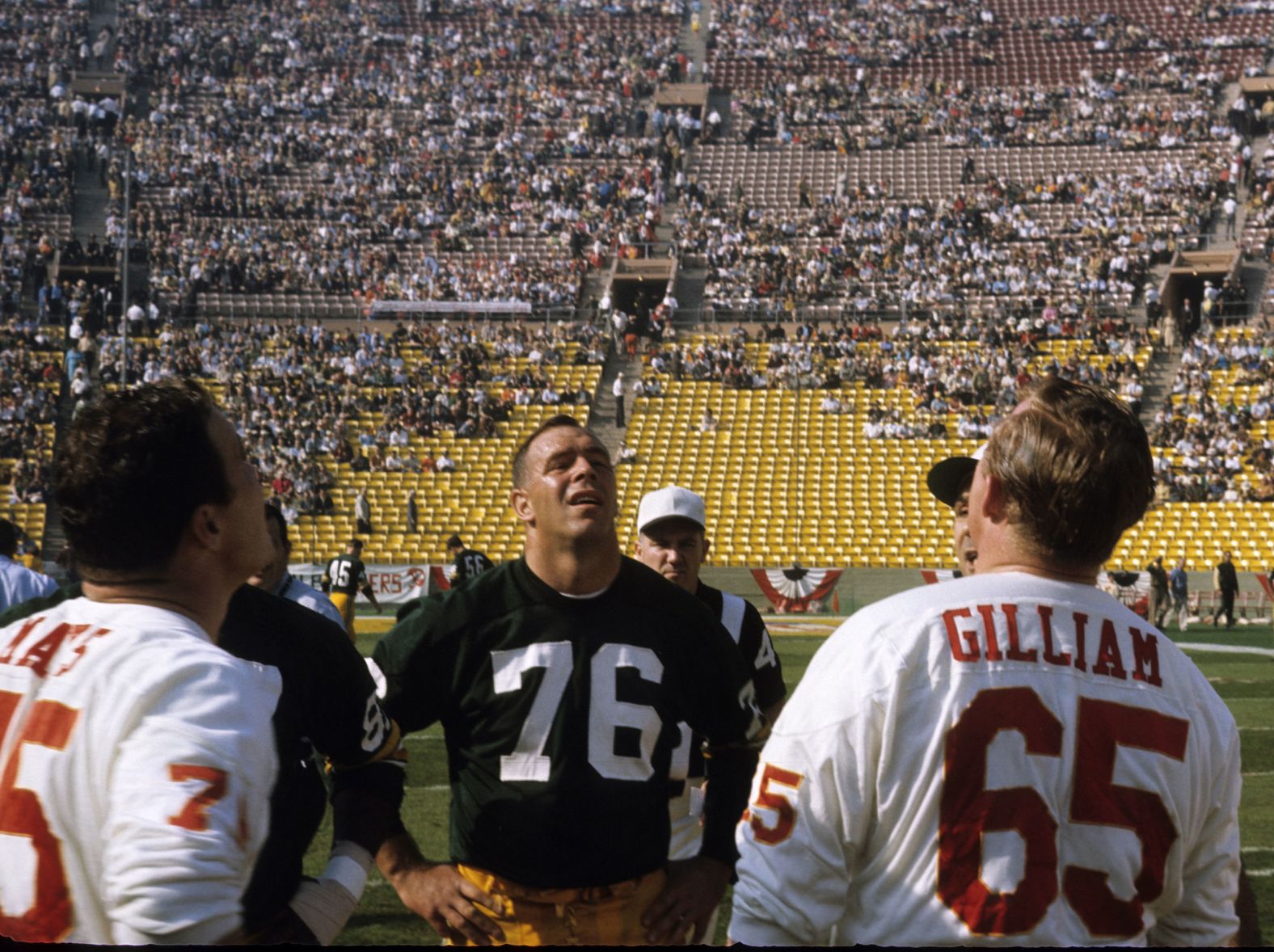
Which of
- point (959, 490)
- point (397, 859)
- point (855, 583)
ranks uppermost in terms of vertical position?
point (959, 490)

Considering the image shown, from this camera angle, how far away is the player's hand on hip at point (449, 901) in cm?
380

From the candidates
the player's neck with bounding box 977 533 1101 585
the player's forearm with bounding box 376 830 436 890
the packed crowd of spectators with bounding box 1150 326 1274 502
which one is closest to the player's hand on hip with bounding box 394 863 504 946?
the player's forearm with bounding box 376 830 436 890

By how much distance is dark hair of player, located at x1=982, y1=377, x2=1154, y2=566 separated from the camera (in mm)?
2572

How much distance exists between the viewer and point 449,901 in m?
3.83

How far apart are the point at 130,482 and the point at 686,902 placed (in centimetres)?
206

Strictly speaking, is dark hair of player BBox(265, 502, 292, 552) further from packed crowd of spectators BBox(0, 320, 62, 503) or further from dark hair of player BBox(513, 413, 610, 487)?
packed crowd of spectators BBox(0, 320, 62, 503)

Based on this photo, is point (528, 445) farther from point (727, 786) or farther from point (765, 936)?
point (765, 936)

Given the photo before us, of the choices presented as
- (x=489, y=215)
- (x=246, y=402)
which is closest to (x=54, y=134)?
(x=489, y=215)

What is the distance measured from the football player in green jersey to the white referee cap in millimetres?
1516

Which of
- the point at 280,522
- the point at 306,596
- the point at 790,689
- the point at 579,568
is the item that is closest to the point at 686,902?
the point at 579,568

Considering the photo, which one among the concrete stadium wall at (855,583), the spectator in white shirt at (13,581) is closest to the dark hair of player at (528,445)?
the spectator in white shirt at (13,581)

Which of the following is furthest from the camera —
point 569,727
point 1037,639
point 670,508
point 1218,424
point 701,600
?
point 1218,424

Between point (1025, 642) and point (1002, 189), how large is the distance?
45658 millimetres

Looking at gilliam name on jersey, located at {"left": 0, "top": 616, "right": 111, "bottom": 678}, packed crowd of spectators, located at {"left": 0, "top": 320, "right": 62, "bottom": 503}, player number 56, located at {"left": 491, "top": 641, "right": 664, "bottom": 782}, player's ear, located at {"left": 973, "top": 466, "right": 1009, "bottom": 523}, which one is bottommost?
packed crowd of spectators, located at {"left": 0, "top": 320, "right": 62, "bottom": 503}
